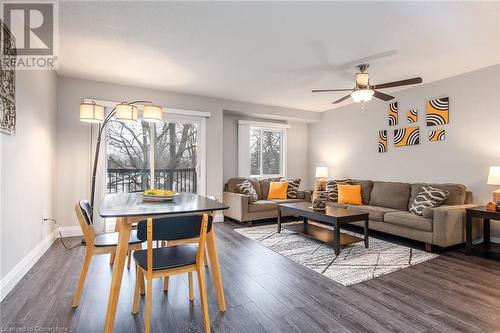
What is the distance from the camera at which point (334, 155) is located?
628cm

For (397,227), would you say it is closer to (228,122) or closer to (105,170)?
(228,122)

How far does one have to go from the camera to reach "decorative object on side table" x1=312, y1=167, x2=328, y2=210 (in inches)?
153

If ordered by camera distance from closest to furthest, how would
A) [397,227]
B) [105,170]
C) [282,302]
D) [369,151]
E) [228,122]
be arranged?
1. [282,302]
2. [397,227]
3. [105,170]
4. [369,151]
5. [228,122]

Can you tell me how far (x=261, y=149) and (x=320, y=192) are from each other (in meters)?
2.47

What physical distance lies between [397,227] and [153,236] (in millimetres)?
3455

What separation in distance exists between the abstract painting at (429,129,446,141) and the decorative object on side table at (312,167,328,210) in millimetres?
1870

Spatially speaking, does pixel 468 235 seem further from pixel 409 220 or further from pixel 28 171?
pixel 28 171

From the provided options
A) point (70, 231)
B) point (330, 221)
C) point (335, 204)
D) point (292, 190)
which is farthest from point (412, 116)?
point (70, 231)

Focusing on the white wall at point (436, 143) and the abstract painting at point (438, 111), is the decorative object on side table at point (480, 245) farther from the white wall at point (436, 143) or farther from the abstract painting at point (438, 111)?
the abstract painting at point (438, 111)

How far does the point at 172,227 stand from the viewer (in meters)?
1.65

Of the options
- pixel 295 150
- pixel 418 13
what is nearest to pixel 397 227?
pixel 418 13

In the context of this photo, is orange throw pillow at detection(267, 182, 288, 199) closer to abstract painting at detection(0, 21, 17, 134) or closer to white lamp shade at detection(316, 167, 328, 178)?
white lamp shade at detection(316, 167, 328, 178)

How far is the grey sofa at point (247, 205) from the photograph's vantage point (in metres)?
4.89

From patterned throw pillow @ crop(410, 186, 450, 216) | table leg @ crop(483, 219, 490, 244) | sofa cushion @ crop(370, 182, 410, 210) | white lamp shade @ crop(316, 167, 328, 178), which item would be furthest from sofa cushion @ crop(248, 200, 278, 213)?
table leg @ crop(483, 219, 490, 244)
